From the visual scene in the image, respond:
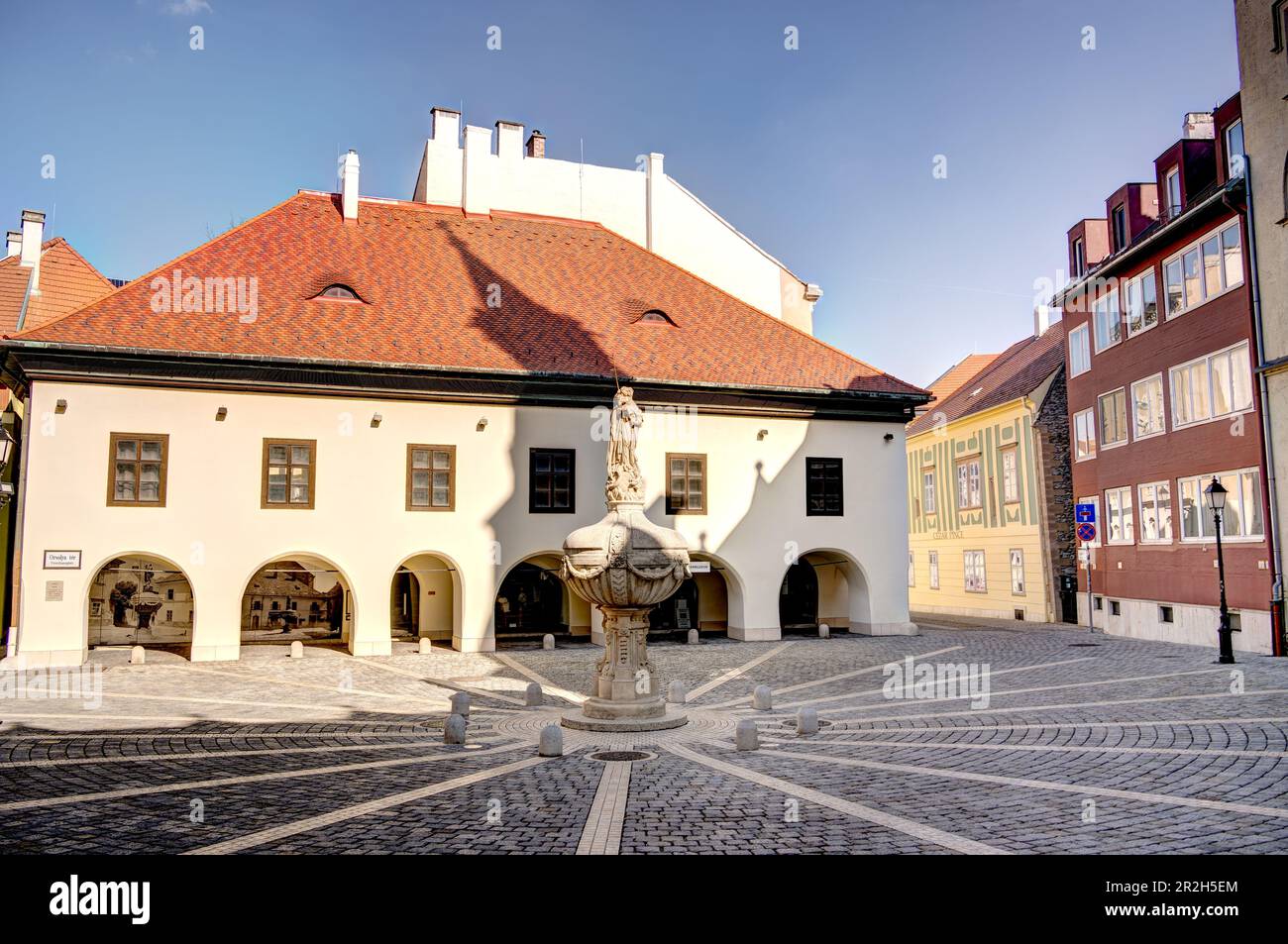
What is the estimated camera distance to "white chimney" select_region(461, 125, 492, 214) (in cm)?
2945

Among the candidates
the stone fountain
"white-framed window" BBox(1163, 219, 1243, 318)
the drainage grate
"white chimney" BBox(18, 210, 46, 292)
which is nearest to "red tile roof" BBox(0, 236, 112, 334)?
"white chimney" BBox(18, 210, 46, 292)

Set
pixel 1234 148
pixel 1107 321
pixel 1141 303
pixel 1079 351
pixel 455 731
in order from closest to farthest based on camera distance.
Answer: pixel 455 731 < pixel 1234 148 < pixel 1141 303 < pixel 1107 321 < pixel 1079 351

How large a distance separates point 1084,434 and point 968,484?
853 cm

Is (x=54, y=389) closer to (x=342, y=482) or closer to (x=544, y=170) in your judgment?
(x=342, y=482)

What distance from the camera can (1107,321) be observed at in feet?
86.9

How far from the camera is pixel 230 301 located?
902 inches

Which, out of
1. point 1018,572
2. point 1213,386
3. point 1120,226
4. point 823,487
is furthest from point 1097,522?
point 1120,226

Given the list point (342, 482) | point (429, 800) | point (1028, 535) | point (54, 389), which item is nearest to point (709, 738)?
point (429, 800)

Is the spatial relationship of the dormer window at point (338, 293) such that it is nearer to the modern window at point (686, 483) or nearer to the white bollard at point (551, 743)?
the modern window at point (686, 483)

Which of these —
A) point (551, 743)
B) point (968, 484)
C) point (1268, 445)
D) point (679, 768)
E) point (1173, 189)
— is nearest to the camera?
point (679, 768)

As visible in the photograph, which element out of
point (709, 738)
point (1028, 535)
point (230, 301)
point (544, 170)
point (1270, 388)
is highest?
Answer: point (544, 170)

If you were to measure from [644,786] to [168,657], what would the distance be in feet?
55.3

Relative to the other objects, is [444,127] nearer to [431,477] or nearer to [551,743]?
[431,477]

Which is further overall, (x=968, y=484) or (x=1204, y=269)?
(x=968, y=484)
